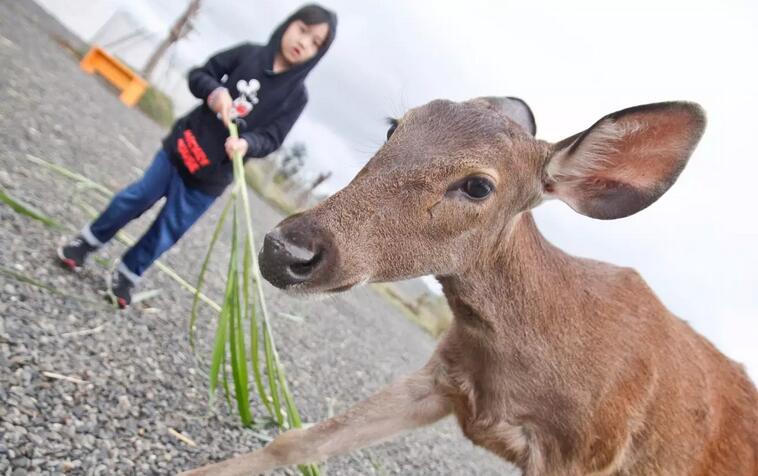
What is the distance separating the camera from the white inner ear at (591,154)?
114 inches

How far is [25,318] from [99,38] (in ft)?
98.8

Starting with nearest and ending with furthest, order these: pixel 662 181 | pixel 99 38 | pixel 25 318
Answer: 1. pixel 662 181
2. pixel 25 318
3. pixel 99 38

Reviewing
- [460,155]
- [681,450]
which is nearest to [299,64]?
[460,155]

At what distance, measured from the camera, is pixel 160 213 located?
466 centimetres

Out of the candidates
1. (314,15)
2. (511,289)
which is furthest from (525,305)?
(314,15)

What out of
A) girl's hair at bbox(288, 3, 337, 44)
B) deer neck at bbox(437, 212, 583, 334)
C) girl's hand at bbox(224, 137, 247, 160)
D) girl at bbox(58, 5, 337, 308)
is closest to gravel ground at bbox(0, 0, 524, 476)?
girl at bbox(58, 5, 337, 308)

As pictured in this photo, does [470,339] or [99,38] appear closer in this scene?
[470,339]

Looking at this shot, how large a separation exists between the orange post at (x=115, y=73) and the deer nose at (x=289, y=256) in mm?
20166

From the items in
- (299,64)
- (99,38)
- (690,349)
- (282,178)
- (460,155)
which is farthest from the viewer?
(99,38)

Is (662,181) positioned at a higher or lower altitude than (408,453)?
higher

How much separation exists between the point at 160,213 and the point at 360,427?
234 centimetres

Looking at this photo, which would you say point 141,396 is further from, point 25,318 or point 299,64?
point 299,64

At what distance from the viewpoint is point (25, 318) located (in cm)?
381

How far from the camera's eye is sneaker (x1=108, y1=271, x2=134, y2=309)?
4711 millimetres
